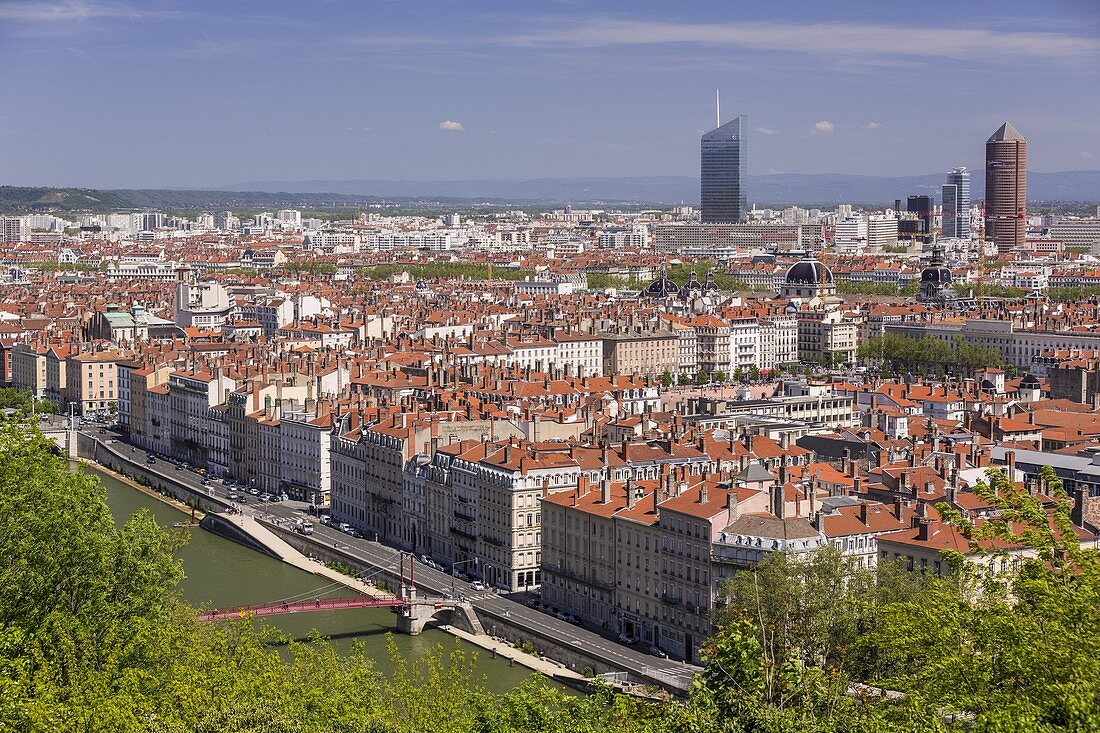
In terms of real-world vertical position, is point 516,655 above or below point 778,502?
below

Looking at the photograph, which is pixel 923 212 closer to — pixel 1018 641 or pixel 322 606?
pixel 322 606

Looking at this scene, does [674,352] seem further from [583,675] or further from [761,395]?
[583,675]

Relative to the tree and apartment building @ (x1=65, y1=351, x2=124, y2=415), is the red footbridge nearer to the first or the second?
the tree

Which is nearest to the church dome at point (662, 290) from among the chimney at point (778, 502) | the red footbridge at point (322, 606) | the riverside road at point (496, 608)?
the riverside road at point (496, 608)

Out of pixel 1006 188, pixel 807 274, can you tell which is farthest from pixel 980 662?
pixel 1006 188

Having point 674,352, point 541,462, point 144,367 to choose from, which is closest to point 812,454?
point 541,462
